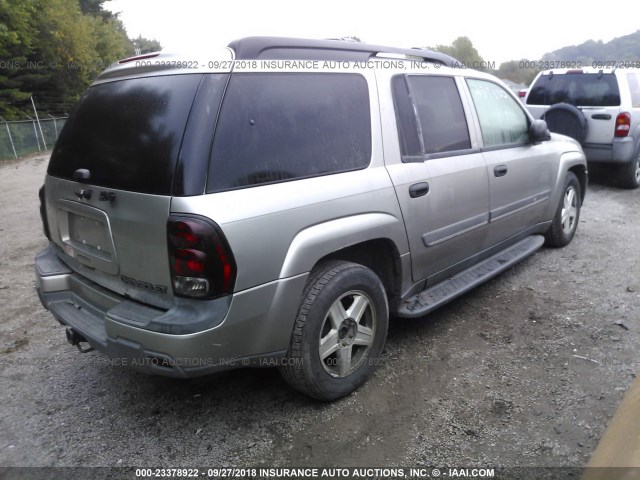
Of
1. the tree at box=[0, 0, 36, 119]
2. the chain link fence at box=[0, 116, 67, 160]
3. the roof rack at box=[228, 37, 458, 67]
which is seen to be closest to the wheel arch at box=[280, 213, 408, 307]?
the roof rack at box=[228, 37, 458, 67]

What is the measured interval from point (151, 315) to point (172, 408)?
820 millimetres

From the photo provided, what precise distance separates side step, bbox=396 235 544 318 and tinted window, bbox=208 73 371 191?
1050mm

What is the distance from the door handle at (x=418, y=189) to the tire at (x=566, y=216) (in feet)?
8.30

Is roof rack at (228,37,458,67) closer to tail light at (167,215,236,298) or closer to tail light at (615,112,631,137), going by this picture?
tail light at (167,215,236,298)

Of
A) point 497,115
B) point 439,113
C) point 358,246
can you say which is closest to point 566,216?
point 497,115

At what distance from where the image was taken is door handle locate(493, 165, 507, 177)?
3747 mm

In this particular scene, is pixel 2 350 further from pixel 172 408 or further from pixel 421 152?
pixel 421 152

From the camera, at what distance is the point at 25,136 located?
62.8 feet

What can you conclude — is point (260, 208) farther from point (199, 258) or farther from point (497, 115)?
point (497, 115)

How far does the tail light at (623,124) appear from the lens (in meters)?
7.21

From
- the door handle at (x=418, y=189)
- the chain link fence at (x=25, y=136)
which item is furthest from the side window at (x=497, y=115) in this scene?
the chain link fence at (x=25, y=136)

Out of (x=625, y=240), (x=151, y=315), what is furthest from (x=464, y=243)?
(x=625, y=240)

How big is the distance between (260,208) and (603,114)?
23.4 ft

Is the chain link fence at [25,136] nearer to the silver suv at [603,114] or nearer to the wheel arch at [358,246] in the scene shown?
the silver suv at [603,114]
